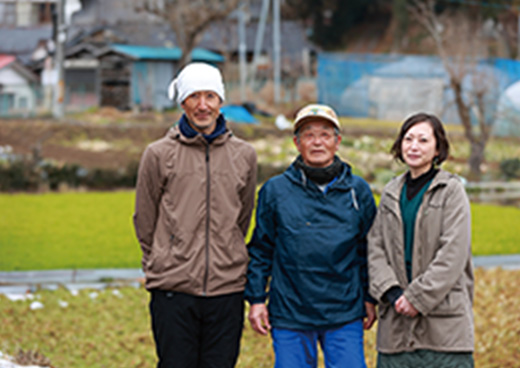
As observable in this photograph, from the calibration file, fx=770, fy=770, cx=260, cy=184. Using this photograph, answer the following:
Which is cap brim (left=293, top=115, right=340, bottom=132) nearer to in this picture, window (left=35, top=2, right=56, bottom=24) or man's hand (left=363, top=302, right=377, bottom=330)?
man's hand (left=363, top=302, right=377, bottom=330)

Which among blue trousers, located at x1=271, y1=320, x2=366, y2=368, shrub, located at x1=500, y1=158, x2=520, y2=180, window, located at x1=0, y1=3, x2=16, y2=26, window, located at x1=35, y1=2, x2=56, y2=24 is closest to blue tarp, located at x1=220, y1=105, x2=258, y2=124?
shrub, located at x1=500, y1=158, x2=520, y2=180

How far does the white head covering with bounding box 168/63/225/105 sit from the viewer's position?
350cm

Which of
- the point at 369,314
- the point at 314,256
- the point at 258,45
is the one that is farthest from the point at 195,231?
the point at 258,45

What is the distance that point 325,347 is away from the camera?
137 inches

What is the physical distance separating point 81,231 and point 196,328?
6.61 meters

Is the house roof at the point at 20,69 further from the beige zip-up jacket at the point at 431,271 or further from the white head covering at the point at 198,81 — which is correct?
the beige zip-up jacket at the point at 431,271

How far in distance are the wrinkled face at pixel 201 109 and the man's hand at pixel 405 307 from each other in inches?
45.9

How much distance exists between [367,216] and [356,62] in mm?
23617

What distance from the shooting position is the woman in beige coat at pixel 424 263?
3.36 m

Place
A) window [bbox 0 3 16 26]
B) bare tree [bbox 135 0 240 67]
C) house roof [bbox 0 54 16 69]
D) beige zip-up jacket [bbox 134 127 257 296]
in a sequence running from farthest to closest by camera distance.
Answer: window [bbox 0 3 16 26] → house roof [bbox 0 54 16 69] → bare tree [bbox 135 0 240 67] → beige zip-up jacket [bbox 134 127 257 296]

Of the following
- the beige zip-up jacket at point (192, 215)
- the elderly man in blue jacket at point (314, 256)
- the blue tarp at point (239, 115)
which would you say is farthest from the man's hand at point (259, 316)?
the blue tarp at point (239, 115)

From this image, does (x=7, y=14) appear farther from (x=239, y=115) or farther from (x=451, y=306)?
(x=451, y=306)

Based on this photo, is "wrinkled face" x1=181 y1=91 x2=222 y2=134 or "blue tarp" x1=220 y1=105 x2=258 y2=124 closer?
"wrinkled face" x1=181 y1=91 x2=222 y2=134

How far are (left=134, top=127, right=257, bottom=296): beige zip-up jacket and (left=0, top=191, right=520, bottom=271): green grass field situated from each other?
15.3 feet
